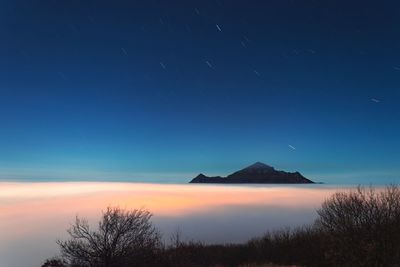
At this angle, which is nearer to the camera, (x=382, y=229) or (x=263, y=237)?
(x=382, y=229)

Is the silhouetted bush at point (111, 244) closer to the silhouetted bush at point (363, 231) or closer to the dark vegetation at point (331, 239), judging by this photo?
the dark vegetation at point (331, 239)

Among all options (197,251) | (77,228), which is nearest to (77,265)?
(77,228)

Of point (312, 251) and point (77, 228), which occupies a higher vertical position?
point (77, 228)

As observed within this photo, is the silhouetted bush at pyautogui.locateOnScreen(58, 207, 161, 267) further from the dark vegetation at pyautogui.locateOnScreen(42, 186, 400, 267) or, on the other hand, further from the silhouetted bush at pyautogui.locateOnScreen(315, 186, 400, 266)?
the silhouetted bush at pyautogui.locateOnScreen(315, 186, 400, 266)

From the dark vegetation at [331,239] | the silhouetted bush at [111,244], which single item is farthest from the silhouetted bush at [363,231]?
the silhouetted bush at [111,244]

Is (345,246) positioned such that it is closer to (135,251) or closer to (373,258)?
(373,258)

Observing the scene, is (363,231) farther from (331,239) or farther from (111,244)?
(111,244)

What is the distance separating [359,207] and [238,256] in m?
58.8

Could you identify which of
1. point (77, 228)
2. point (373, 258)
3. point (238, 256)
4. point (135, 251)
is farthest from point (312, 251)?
point (77, 228)

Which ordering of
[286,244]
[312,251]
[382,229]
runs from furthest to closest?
[286,244] < [312,251] < [382,229]

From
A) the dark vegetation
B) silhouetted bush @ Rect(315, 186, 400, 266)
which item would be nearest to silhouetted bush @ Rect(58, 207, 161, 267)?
the dark vegetation

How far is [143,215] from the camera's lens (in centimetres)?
7831

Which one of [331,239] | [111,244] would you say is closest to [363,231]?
[331,239]

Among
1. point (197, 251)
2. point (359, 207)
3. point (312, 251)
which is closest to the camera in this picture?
point (359, 207)
